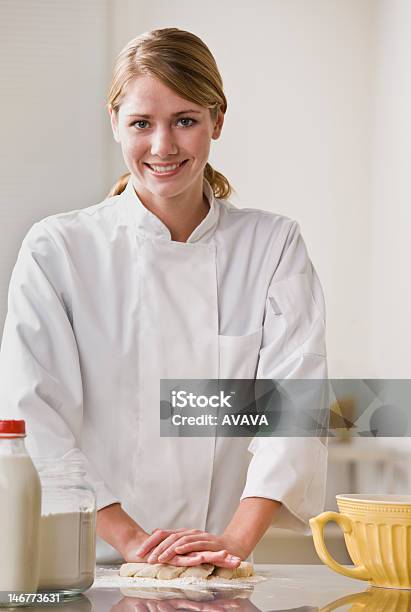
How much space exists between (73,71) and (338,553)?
1635mm

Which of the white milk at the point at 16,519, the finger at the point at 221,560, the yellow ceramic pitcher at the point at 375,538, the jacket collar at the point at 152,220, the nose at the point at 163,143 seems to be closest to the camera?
the white milk at the point at 16,519

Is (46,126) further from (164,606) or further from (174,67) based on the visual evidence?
(164,606)

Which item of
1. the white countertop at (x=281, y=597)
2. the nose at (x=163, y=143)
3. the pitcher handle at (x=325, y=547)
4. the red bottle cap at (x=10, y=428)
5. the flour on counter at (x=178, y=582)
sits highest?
the nose at (x=163, y=143)

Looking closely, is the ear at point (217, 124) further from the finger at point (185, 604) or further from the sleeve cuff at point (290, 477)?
the finger at point (185, 604)

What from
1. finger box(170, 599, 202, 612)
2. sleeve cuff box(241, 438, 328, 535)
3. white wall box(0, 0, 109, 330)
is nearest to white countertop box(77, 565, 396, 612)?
finger box(170, 599, 202, 612)

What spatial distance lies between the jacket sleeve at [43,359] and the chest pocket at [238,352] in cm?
21

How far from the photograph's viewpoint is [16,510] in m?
0.76

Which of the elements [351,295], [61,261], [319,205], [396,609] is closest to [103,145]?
[319,205]

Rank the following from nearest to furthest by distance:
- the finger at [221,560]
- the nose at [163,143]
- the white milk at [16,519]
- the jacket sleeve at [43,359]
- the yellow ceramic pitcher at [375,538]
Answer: the white milk at [16,519] < the yellow ceramic pitcher at [375,538] < the finger at [221,560] < the jacket sleeve at [43,359] < the nose at [163,143]

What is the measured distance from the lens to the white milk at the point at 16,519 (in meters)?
0.76

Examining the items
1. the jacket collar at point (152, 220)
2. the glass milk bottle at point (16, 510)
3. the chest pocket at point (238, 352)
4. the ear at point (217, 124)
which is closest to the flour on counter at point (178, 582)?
the glass milk bottle at point (16, 510)

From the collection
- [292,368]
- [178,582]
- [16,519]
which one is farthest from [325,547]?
[292,368]

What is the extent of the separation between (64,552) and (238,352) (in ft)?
2.00

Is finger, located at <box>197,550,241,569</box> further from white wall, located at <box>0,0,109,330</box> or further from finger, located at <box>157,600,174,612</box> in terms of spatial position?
white wall, located at <box>0,0,109,330</box>
